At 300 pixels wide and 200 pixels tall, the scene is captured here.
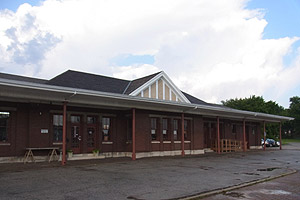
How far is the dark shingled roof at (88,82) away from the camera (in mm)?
18703

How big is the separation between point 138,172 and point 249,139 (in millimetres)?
20854

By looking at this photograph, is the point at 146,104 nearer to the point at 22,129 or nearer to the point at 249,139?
the point at 22,129

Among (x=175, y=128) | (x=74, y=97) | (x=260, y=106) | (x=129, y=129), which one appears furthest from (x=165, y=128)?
(x=260, y=106)

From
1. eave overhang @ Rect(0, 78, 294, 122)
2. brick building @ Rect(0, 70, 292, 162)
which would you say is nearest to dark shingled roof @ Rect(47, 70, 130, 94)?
brick building @ Rect(0, 70, 292, 162)

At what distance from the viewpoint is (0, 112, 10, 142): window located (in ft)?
48.9

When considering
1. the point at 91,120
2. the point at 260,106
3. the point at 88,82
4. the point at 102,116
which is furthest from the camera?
the point at 260,106

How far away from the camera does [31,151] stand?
48.9 feet

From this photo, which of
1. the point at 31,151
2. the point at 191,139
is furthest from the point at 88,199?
the point at 191,139

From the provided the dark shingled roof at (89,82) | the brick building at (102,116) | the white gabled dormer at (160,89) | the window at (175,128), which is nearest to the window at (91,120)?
the brick building at (102,116)

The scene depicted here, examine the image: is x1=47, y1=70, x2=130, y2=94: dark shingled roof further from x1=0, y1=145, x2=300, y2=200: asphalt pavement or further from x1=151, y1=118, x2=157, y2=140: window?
x1=0, y1=145, x2=300, y2=200: asphalt pavement

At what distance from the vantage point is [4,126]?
15.0 m

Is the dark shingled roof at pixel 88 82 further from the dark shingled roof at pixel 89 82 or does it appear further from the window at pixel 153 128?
the window at pixel 153 128

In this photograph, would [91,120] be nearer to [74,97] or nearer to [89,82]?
[89,82]

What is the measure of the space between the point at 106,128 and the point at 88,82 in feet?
11.3
